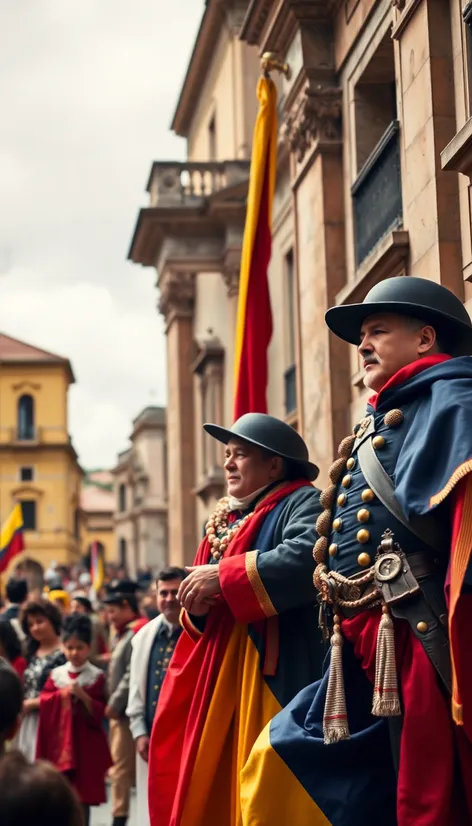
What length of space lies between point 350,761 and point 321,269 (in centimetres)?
826

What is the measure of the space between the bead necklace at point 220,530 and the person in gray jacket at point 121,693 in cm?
435

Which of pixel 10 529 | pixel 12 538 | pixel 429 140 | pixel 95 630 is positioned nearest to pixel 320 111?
pixel 429 140

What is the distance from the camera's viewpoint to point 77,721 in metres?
10.6

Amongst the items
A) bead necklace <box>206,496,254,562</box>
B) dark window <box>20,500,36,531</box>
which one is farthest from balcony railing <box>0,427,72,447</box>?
bead necklace <box>206,496,254,562</box>

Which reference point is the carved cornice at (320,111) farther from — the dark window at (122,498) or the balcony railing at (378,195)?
the dark window at (122,498)

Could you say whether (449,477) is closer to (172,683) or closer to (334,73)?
(172,683)

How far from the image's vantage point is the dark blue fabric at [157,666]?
9.20m

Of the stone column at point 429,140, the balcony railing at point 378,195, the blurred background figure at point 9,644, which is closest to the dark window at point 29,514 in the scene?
the balcony railing at point 378,195

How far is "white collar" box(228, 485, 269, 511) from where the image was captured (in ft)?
22.3

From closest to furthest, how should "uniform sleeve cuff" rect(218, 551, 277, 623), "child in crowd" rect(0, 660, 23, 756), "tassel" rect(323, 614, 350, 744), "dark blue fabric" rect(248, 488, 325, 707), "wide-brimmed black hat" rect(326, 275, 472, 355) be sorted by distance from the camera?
"child in crowd" rect(0, 660, 23, 756)
"tassel" rect(323, 614, 350, 744)
"wide-brimmed black hat" rect(326, 275, 472, 355)
"uniform sleeve cuff" rect(218, 551, 277, 623)
"dark blue fabric" rect(248, 488, 325, 707)

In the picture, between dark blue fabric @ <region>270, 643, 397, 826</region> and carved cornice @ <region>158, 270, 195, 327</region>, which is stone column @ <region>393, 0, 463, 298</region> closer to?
dark blue fabric @ <region>270, 643, 397, 826</region>

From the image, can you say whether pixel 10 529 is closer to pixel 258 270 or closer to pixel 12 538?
pixel 12 538

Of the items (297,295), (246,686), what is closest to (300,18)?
(297,295)

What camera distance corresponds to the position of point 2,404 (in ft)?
295
